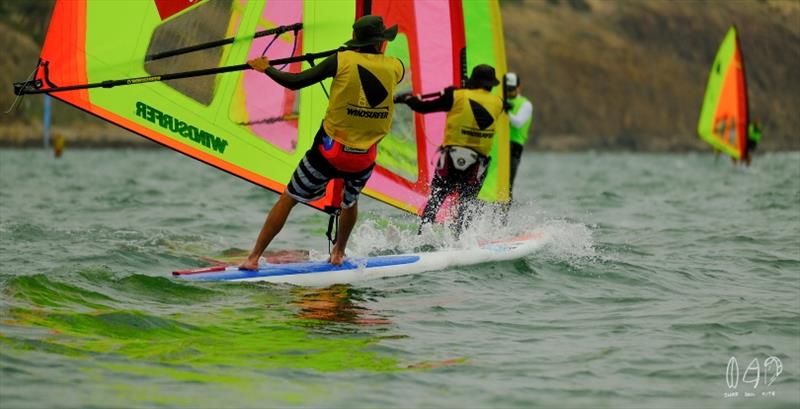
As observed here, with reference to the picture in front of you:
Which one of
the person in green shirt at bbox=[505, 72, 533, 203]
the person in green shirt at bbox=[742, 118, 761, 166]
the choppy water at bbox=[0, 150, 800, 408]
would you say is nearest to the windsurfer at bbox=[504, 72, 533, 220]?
the person in green shirt at bbox=[505, 72, 533, 203]

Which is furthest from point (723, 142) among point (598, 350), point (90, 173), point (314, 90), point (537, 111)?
point (537, 111)

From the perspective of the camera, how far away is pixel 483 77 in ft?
31.8

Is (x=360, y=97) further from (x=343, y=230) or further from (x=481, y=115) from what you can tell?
(x=481, y=115)

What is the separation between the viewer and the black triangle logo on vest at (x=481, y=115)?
31.9ft

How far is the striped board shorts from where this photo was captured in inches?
304

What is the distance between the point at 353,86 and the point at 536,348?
215 cm

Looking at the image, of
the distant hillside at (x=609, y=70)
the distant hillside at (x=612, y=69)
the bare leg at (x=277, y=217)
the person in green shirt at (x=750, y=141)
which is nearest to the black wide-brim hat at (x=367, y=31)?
the bare leg at (x=277, y=217)

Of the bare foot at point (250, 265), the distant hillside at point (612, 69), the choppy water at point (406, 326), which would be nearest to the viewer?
the choppy water at point (406, 326)

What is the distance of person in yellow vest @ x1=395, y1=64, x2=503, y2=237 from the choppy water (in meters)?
0.51

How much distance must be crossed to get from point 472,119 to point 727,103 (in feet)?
71.2

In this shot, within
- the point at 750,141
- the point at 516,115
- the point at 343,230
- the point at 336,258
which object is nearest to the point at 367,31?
the point at 343,230

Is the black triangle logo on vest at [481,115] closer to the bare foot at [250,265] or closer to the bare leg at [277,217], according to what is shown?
the bare leg at [277,217]

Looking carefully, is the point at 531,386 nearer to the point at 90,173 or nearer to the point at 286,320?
the point at 286,320

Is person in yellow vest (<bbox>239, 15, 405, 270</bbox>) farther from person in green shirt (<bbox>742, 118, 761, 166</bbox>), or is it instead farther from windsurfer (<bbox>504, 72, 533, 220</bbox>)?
person in green shirt (<bbox>742, 118, 761, 166</bbox>)
